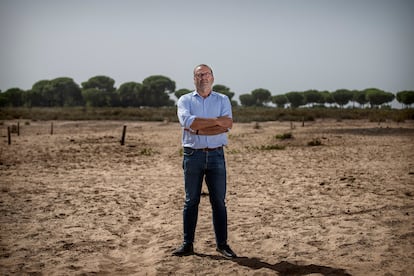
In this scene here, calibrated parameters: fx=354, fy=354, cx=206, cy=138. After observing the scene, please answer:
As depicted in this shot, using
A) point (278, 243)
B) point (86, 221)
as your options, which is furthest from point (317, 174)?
point (86, 221)

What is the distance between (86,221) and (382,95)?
11976cm

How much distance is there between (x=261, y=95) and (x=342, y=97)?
3295cm

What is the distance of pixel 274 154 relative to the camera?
521 inches

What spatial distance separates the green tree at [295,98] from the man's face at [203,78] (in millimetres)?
127945

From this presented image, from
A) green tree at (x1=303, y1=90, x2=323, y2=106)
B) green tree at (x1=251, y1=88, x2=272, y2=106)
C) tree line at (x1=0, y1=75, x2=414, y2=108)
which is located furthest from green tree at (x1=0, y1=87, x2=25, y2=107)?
green tree at (x1=303, y1=90, x2=323, y2=106)

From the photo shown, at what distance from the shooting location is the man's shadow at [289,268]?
11.8 feet

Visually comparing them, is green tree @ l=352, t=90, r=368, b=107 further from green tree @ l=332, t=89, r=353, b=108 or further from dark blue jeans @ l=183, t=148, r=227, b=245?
dark blue jeans @ l=183, t=148, r=227, b=245

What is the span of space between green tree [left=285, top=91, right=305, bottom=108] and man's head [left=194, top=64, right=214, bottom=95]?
12794cm

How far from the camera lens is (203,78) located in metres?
3.82

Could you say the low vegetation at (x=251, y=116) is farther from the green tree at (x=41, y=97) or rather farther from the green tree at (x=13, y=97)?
the green tree at (x=41, y=97)

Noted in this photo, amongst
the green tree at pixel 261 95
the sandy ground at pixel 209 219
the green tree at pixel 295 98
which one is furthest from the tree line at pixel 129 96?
the sandy ground at pixel 209 219

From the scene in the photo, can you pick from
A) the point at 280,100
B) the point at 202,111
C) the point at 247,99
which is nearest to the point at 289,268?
the point at 202,111

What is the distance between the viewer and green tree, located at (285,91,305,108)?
418ft

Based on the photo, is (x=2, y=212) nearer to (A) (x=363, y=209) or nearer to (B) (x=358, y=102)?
(A) (x=363, y=209)
